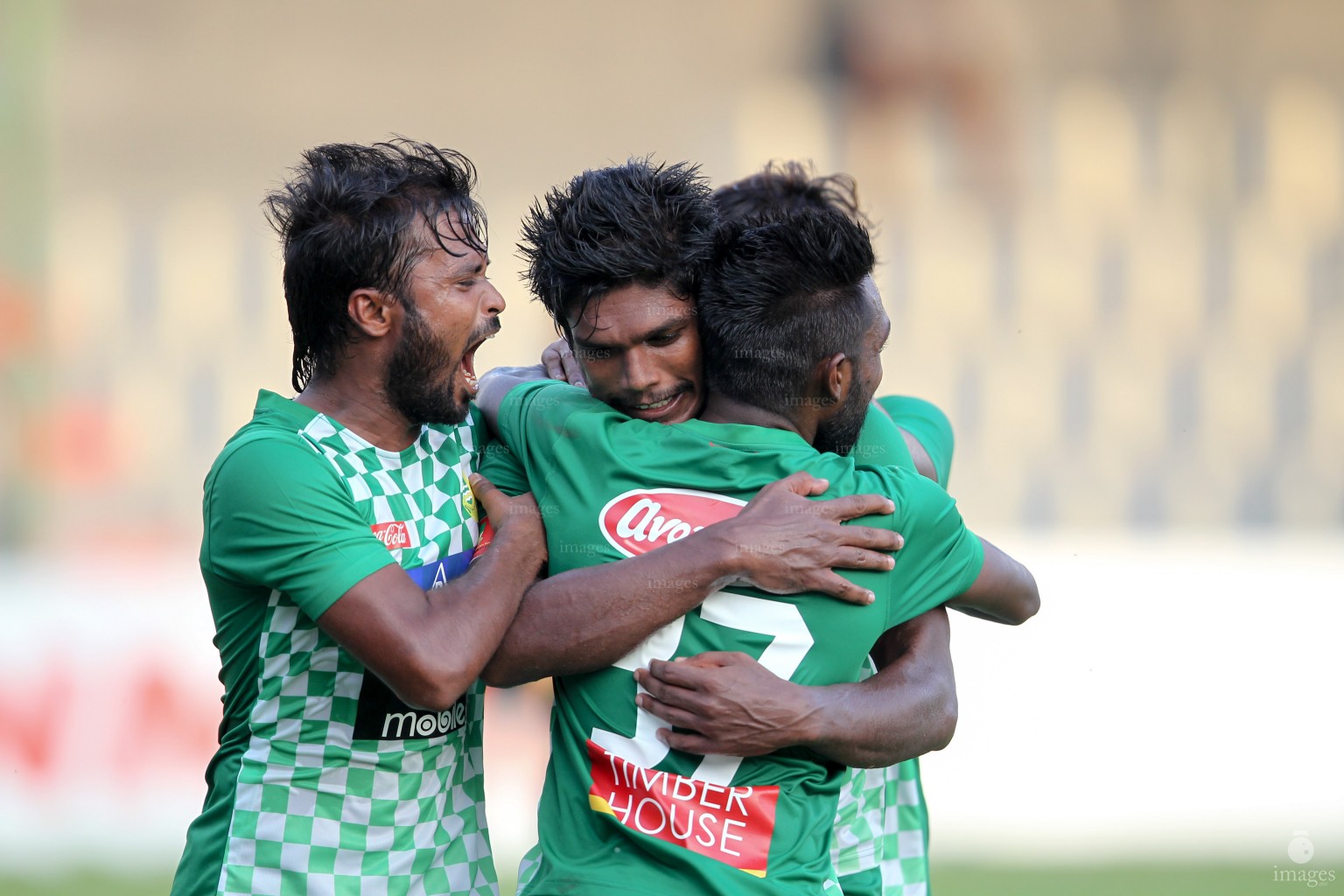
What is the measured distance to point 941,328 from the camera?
6.08 m

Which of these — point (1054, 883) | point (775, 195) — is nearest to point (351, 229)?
point (775, 195)

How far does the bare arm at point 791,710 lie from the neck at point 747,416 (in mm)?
359

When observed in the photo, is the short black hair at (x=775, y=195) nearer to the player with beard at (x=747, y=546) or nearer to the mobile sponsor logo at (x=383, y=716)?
the player with beard at (x=747, y=546)

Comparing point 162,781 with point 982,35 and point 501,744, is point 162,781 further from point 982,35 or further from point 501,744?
point 982,35

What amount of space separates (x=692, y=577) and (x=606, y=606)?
0.13 metres

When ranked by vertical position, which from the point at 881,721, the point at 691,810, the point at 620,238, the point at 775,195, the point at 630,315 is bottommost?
the point at 691,810

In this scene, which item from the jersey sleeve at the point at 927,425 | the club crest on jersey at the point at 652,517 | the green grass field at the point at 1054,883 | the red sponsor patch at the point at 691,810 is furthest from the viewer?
the green grass field at the point at 1054,883

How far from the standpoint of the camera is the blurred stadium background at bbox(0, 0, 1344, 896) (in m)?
5.37

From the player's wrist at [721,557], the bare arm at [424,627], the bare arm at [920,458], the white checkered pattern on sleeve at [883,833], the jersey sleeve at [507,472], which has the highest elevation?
the bare arm at [920,458]

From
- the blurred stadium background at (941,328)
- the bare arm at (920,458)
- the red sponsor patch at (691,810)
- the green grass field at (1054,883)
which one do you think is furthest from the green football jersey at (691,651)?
the blurred stadium background at (941,328)

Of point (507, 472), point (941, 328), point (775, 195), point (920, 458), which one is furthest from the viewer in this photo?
point (941, 328)

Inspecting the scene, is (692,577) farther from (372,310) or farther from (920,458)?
(920,458)

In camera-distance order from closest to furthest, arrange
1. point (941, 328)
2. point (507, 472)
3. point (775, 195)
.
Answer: point (507, 472) < point (775, 195) < point (941, 328)

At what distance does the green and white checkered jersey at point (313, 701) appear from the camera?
1.95m
